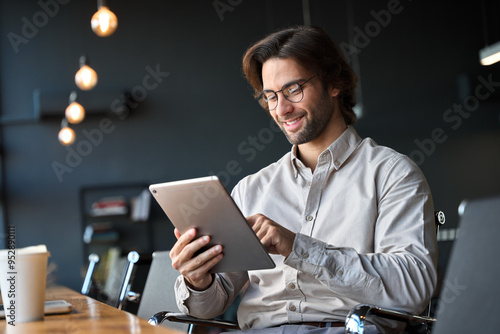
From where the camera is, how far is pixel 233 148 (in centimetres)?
743

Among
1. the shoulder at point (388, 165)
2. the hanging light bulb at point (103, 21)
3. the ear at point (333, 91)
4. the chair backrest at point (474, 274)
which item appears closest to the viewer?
the chair backrest at point (474, 274)

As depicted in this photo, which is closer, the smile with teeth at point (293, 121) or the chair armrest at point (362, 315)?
the chair armrest at point (362, 315)

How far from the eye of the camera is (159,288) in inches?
95.7

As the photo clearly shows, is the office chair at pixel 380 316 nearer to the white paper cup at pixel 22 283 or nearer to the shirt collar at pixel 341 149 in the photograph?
the shirt collar at pixel 341 149

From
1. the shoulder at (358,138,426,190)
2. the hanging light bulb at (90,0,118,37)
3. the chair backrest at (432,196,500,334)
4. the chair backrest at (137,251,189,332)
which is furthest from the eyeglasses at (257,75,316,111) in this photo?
the hanging light bulb at (90,0,118,37)

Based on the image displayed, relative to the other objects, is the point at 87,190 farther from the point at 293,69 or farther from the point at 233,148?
the point at 293,69

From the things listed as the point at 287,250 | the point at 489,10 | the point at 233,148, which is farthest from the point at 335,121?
the point at 489,10

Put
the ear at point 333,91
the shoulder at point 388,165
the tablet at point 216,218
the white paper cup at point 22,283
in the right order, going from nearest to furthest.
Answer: the white paper cup at point 22,283 < the tablet at point 216,218 < the shoulder at point 388,165 < the ear at point 333,91

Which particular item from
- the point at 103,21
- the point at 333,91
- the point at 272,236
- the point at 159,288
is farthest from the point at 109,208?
the point at 272,236

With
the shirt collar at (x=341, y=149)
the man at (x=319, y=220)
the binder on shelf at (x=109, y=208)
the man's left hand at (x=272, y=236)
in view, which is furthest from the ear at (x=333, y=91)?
the binder on shelf at (x=109, y=208)

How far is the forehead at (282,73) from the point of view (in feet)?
7.11

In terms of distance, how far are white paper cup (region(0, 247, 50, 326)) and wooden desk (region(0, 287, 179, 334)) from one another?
27mm

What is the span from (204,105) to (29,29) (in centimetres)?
219

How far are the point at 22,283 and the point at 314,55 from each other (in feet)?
4.29
